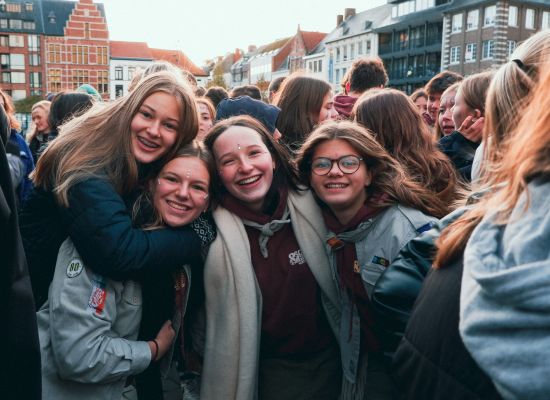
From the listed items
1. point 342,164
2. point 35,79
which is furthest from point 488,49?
point 35,79

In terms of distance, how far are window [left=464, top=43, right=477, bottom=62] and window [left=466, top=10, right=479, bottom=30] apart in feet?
5.24

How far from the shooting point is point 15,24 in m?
72.8

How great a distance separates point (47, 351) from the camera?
2.46m

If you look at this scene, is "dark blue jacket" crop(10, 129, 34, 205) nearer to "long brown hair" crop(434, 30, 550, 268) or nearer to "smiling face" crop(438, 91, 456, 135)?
"smiling face" crop(438, 91, 456, 135)

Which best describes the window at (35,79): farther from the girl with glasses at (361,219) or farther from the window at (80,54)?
the girl with glasses at (361,219)

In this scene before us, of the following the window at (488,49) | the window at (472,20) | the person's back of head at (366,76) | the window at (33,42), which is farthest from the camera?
the window at (33,42)

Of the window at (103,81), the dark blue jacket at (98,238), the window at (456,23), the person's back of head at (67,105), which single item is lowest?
the dark blue jacket at (98,238)

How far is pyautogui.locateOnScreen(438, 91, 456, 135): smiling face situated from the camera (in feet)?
15.6

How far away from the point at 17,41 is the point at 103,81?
1288cm

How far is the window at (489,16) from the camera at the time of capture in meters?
42.2

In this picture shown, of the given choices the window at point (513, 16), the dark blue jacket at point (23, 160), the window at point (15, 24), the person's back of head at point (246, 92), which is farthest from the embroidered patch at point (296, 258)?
the window at point (15, 24)

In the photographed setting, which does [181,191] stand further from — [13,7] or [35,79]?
[13,7]

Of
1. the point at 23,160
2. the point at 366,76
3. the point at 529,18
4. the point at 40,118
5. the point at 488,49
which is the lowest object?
the point at 23,160

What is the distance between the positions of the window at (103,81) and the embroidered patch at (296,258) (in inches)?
3029
